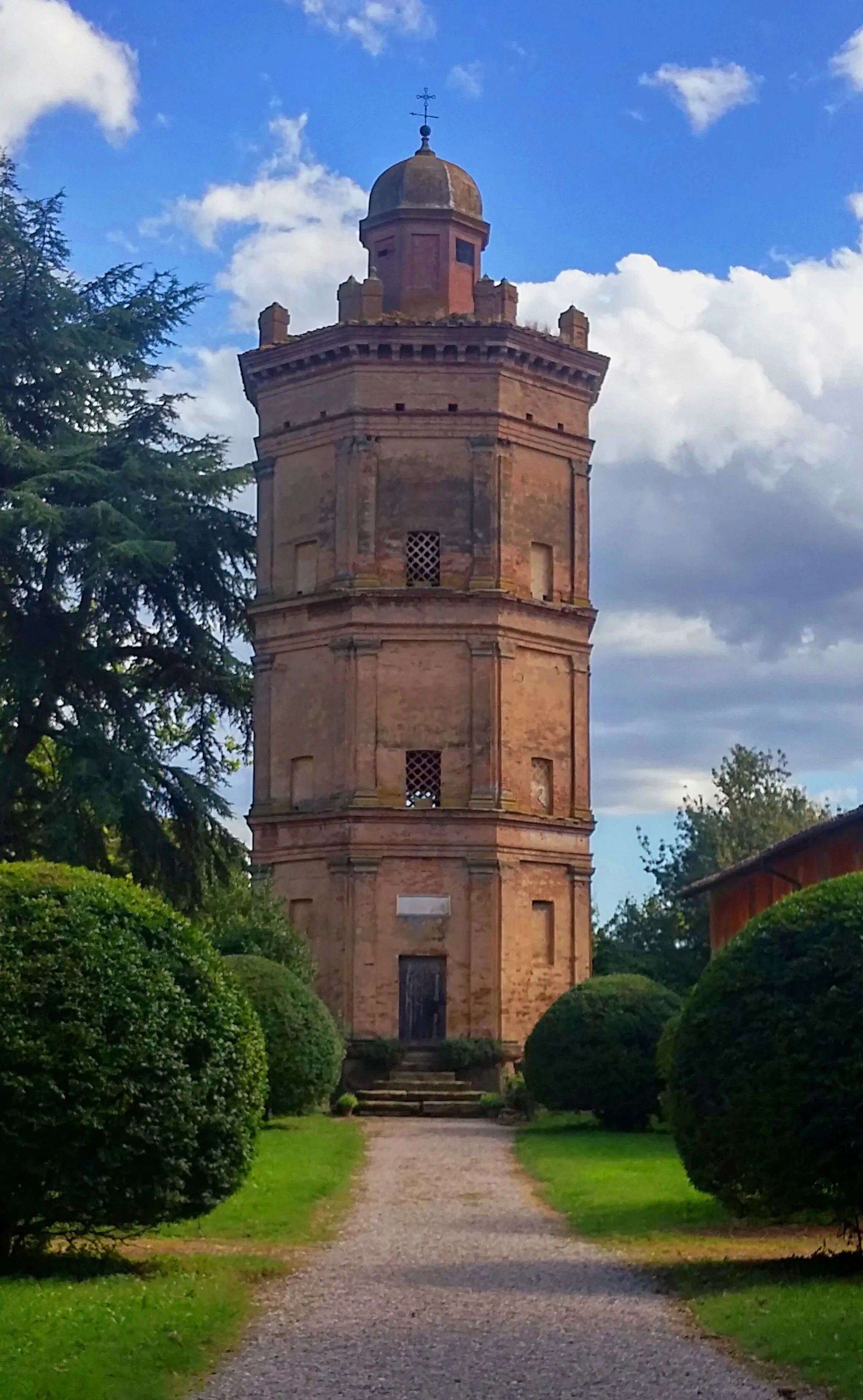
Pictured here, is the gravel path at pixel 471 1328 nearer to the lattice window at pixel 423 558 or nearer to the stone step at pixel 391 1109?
the stone step at pixel 391 1109

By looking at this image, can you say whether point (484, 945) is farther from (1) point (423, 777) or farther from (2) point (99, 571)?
(2) point (99, 571)

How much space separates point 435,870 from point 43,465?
15755mm

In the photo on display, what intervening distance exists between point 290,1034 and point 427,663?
1246 cm

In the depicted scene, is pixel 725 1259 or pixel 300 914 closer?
pixel 725 1259

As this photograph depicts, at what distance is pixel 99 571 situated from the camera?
24562 millimetres

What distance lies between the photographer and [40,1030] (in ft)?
37.4

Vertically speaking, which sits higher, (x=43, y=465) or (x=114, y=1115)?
(x=43, y=465)

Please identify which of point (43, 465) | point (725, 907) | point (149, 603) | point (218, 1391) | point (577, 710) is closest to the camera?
point (218, 1391)

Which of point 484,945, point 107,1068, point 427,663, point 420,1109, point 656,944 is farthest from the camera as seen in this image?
point 656,944

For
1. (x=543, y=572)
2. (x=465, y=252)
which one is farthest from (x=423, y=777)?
(x=465, y=252)

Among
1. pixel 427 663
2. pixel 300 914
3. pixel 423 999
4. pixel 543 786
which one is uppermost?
pixel 427 663

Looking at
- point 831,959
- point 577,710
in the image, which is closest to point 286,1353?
point 831,959

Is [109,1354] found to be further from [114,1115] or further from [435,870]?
[435,870]

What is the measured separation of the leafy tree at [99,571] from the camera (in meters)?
24.0
